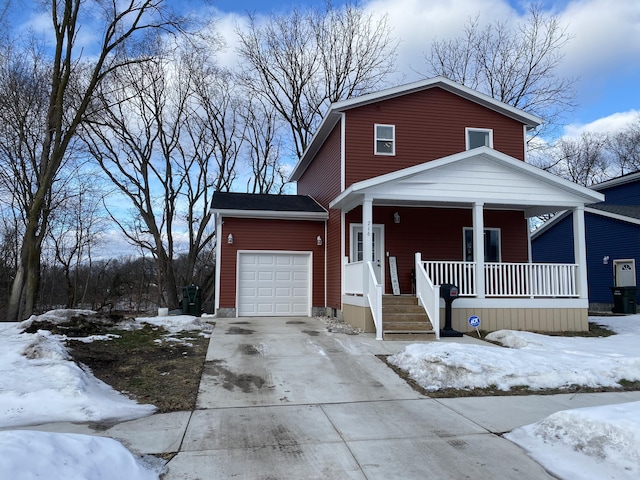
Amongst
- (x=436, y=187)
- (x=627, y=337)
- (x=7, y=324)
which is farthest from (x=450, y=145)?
(x=7, y=324)

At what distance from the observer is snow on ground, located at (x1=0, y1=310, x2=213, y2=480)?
2.96m

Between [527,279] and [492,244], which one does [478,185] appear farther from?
[492,244]

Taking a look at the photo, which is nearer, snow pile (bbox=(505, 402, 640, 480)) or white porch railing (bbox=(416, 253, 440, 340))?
snow pile (bbox=(505, 402, 640, 480))

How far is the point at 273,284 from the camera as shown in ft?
46.7

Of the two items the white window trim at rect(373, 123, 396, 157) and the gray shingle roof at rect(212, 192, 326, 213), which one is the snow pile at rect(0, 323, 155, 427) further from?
the white window trim at rect(373, 123, 396, 157)

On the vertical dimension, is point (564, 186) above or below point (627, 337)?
above

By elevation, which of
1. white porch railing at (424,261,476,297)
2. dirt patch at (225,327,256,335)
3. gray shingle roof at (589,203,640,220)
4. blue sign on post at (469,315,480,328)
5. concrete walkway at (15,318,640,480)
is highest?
gray shingle roof at (589,203,640,220)

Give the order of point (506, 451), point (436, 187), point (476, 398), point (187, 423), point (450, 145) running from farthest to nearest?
point (450, 145) → point (436, 187) → point (476, 398) → point (187, 423) → point (506, 451)

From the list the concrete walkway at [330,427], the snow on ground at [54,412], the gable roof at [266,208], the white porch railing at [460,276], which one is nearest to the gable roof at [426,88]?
the gable roof at [266,208]

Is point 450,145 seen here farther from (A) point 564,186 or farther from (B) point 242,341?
(B) point 242,341

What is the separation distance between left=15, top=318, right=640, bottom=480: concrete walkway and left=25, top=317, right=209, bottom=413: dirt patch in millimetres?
299

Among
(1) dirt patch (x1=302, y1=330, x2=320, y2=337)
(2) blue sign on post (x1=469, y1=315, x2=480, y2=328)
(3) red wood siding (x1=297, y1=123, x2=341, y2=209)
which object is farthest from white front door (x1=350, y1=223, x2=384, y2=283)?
(2) blue sign on post (x1=469, y1=315, x2=480, y2=328)

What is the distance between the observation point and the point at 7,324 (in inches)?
386

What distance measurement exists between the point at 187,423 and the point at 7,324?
710cm
